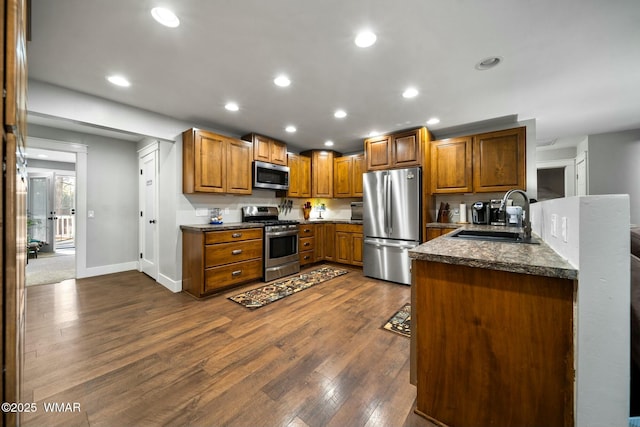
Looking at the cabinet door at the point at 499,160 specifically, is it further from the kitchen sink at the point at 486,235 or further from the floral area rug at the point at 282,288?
the floral area rug at the point at 282,288

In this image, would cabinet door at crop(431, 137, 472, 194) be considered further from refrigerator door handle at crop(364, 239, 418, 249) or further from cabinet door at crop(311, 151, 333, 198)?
cabinet door at crop(311, 151, 333, 198)

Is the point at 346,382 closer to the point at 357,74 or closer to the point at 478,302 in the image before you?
the point at 478,302

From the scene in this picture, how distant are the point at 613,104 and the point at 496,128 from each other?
3.76 feet

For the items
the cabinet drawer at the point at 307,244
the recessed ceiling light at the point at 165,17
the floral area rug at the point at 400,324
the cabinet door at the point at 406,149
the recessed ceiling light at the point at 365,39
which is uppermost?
the recessed ceiling light at the point at 165,17

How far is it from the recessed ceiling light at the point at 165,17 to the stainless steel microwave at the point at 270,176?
231cm

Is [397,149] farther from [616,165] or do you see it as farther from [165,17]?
[616,165]

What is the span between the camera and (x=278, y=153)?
172 inches

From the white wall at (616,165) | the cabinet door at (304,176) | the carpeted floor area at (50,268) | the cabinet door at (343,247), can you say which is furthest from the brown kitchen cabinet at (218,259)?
the white wall at (616,165)

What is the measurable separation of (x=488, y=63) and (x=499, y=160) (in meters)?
1.72

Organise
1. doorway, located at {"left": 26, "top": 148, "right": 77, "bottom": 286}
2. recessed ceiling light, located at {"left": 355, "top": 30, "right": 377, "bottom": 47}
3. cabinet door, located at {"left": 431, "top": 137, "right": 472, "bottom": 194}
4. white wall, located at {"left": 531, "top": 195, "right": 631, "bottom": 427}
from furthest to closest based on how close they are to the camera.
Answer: doorway, located at {"left": 26, "top": 148, "right": 77, "bottom": 286}
cabinet door, located at {"left": 431, "top": 137, "right": 472, "bottom": 194}
recessed ceiling light, located at {"left": 355, "top": 30, "right": 377, "bottom": 47}
white wall, located at {"left": 531, "top": 195, "right": 631, "bottom": 427}

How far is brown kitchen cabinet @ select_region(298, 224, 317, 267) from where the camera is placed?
174 inches

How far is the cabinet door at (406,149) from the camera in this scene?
3670 mm

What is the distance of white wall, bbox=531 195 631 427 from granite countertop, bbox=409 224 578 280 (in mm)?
77

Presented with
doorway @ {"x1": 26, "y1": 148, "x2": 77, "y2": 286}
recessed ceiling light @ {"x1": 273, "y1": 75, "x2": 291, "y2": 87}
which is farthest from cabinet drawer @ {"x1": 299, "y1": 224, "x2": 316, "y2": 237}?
doorway @ {"x1": 26, "y1": 148, "x2": 77, "y2": 286}
